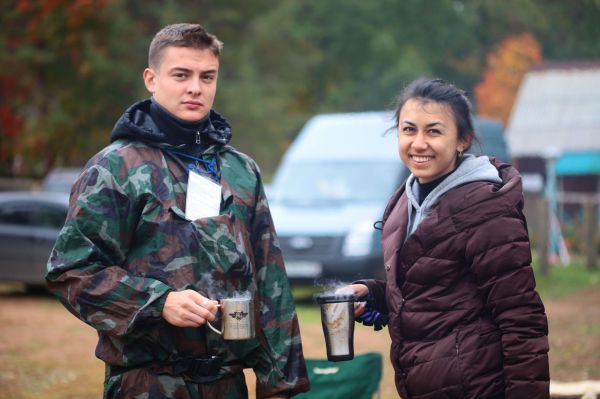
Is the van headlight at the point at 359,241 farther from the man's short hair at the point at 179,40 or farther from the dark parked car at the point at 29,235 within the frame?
the man's short hair at the point at 179,40

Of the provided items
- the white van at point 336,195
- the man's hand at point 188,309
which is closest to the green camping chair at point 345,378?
the man's hand at point 188,309

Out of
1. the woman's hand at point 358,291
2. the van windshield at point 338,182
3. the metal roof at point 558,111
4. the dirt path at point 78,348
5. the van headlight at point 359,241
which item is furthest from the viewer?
the metal roof at point 558,111

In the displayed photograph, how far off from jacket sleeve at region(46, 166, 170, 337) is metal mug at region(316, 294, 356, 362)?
29.2 inches

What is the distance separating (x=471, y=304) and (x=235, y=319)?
2.80ft

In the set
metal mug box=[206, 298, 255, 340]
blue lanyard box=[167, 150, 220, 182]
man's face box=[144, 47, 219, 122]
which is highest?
man's face box=[144, 47, 219, 122]

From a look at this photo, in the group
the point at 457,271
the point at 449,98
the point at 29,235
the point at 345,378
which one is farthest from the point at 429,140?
the point at 29,235

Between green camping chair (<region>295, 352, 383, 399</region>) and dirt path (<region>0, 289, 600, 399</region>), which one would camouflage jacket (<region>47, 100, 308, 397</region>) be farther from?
dirt path (<region>0, 289, 600, 399</region>)

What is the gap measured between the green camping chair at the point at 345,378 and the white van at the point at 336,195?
6.43 metres

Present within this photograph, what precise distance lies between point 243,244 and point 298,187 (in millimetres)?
10792

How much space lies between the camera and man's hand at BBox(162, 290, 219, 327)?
336cm

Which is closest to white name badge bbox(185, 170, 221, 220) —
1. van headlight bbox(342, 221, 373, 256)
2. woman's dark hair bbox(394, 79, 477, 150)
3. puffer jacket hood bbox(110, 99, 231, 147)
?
puffer jacket hood bbox(110, 99, 231, 147)

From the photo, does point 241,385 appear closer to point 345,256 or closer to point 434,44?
point 345,256

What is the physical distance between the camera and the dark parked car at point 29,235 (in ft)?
50.9

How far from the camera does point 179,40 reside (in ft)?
12.1
